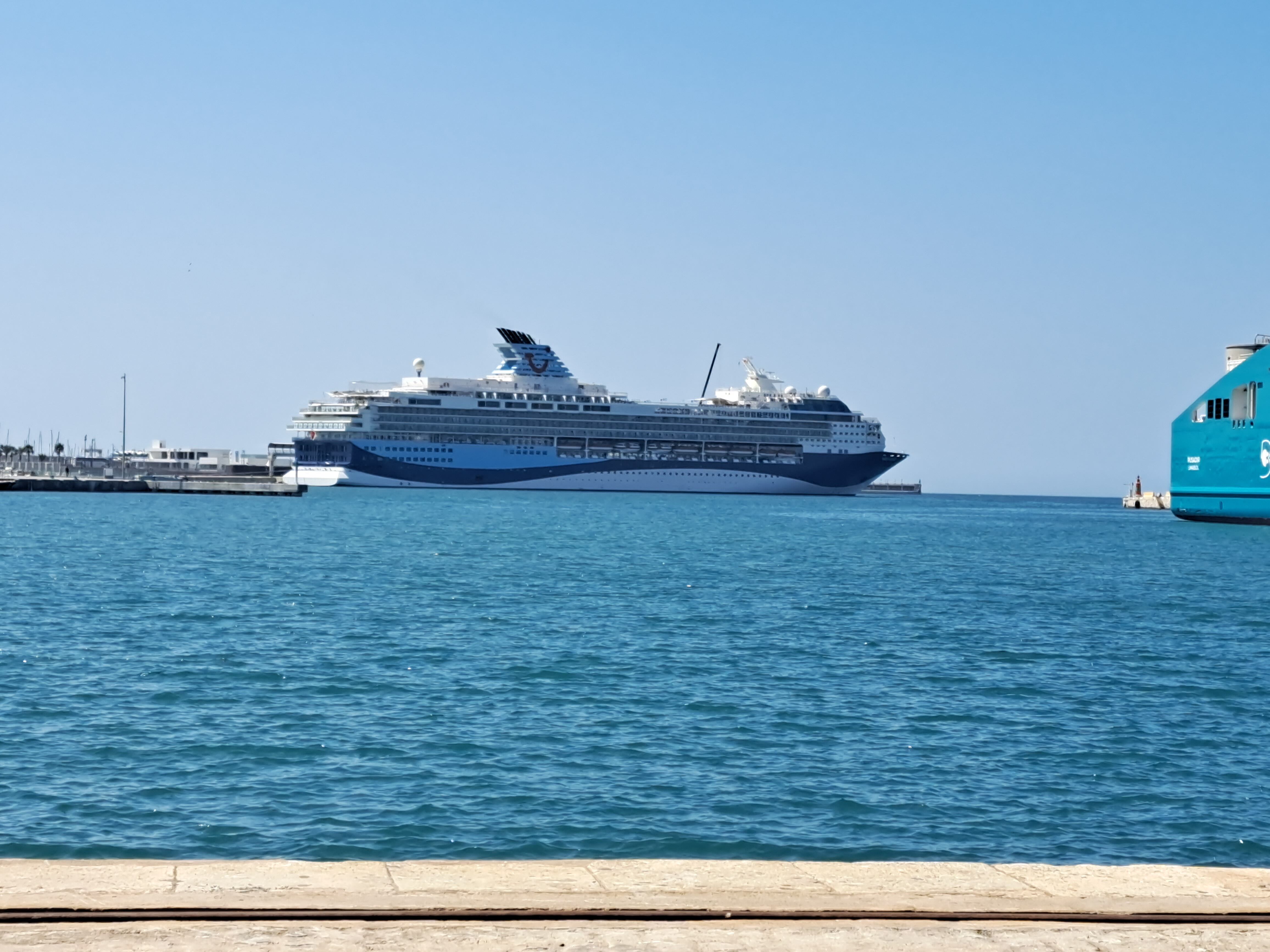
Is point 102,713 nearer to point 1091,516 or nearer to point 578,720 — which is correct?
point 578,720

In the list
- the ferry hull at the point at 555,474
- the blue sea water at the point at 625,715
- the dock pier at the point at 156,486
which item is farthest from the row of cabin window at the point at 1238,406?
the dock pier at the point at 156,486

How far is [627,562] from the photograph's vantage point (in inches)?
1651

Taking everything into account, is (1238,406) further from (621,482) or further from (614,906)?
(621,482)

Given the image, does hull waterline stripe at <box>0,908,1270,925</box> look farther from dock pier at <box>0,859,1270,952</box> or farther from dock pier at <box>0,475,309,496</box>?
dock pier at <box>0,475,309,496</box>

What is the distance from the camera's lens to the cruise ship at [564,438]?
123 m

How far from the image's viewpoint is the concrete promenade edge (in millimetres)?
6621

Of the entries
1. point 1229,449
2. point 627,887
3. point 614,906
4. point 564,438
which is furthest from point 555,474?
point 614,906

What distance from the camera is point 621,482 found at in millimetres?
125625

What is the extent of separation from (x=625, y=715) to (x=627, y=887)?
28.5 ft

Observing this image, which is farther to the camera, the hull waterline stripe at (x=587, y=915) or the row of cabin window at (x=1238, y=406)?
the row of cabin window at (x=1238, y=406)

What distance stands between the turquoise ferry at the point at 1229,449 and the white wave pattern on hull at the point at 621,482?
60838mm

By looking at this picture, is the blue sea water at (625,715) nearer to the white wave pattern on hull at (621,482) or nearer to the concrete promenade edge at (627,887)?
the concrete promenade edge at (627,887)

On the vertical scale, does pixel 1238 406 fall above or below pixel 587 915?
above

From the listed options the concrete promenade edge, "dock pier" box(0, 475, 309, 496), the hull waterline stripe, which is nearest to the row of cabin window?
the concrete promenade edge
